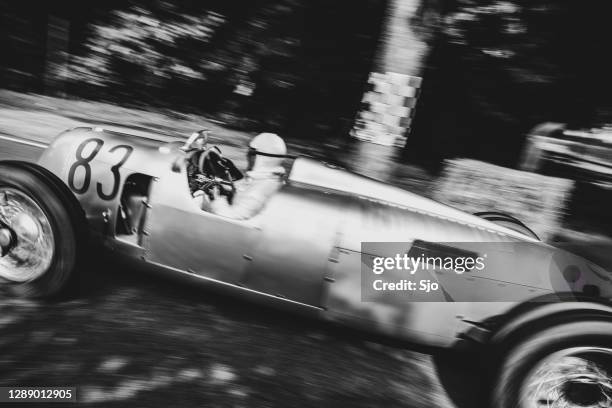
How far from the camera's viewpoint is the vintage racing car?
2.85 m

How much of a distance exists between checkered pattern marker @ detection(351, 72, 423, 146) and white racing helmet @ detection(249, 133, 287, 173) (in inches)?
100

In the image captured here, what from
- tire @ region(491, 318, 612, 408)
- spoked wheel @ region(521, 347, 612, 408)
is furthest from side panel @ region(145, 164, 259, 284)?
spoked wheel @ region(521, 347, 612, 408)

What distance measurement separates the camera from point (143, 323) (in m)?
3.08

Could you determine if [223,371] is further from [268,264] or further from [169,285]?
[169,285]

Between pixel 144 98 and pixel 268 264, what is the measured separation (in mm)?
9972

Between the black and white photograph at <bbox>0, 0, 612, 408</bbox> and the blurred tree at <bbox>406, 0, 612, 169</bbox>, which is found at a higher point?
the blurred tree at <bbox>406, 0, 612, 169</bbox>

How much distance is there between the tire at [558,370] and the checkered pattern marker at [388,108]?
343 cm

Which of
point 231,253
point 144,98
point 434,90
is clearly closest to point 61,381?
point 231,253

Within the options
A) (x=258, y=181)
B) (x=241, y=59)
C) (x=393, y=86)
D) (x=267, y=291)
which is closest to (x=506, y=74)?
(x=393, y=86)

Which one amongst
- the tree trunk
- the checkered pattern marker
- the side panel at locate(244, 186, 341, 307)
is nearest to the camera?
the side panel at locate(244, 186, 341, 307)

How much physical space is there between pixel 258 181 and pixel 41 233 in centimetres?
131

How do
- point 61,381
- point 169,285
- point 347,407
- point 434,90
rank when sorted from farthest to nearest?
point 434,90, point 169,285, point 347,407, point 61,381

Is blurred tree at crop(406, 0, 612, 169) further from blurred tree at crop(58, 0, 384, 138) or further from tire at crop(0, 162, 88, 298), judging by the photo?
tire at crop(0, 162, 88, 298)

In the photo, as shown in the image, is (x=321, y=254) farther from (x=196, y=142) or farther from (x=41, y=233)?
(x=41, y=233)
